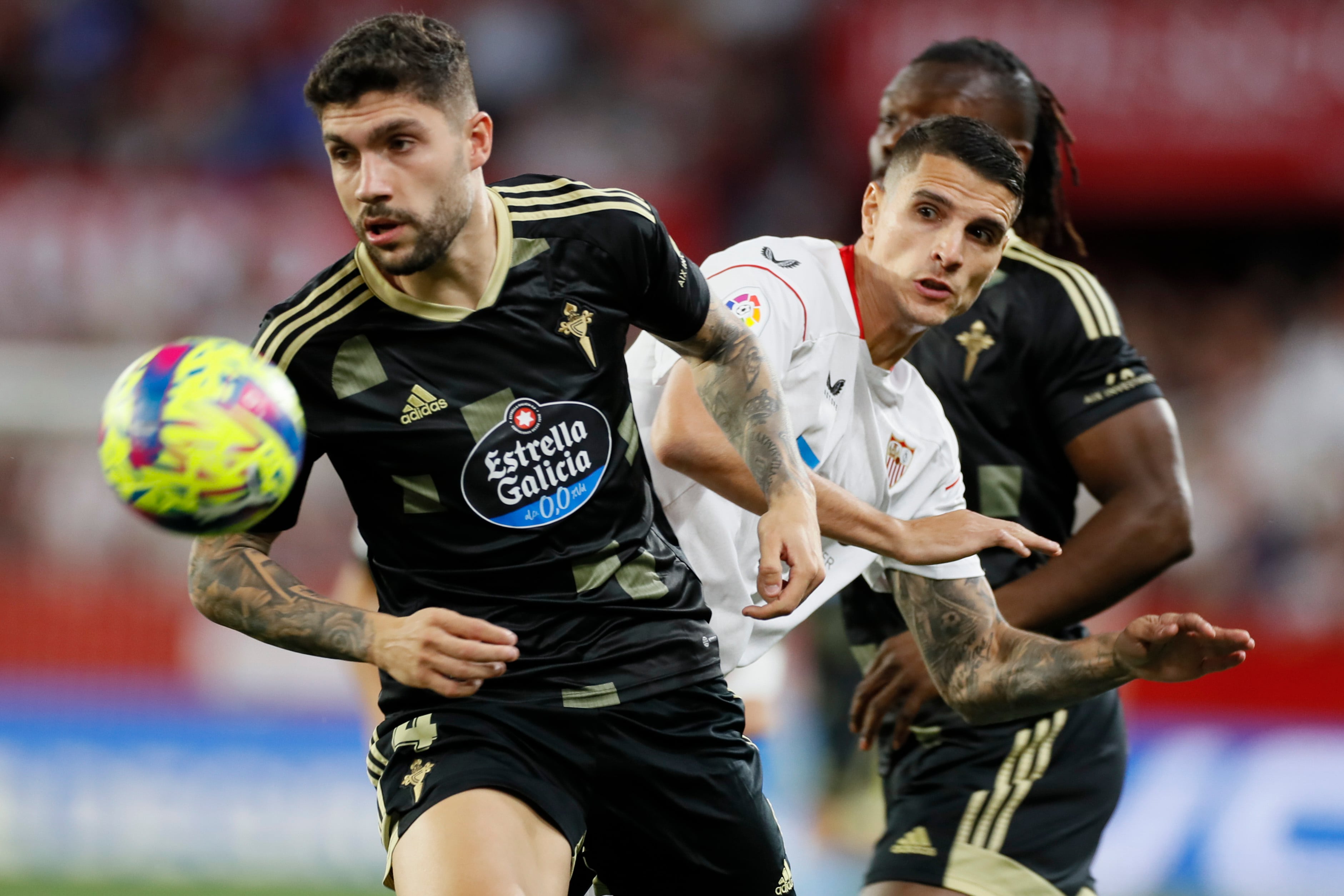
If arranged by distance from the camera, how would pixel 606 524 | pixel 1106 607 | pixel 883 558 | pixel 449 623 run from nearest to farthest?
1. pixel 449 623
2. pixel 606 524
3. pixel 883 558
4. pixel 1106 607

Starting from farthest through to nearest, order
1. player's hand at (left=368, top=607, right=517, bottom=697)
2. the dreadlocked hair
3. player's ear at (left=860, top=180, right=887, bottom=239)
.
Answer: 1. the dreadlocked hair
2. player's ear at (left=860, top=180, right=887, bottom=239)
3. player's hand at (left=368, top=607, right=517, bottom=697)

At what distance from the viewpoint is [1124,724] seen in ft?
15.6

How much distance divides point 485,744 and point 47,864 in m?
5.46

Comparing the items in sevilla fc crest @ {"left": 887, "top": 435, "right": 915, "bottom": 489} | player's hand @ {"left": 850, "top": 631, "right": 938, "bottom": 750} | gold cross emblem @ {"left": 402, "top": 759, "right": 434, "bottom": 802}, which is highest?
Result: sevilla fc crest @ {"left": 887, "top": 435, "right": 915, "bottom": 489}

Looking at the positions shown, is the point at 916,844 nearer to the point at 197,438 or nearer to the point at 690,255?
the point at 197,438

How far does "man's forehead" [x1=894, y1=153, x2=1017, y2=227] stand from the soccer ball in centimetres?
172

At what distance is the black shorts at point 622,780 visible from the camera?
3305 millimetres

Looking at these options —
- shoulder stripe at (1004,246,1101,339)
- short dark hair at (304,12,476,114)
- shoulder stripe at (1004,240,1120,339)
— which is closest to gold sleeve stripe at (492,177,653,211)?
short dark hair at (304,12,476,114)

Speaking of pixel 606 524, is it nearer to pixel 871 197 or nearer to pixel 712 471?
pixel 712 471

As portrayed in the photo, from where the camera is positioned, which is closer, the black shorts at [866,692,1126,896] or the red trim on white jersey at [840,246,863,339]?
the red trim on white jersey at [840,246,863,339]

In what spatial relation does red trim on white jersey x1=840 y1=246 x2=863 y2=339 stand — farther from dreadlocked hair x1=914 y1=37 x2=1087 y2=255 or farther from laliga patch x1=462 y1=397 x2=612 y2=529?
dreadlocked hair x1=914 y1=37 x2=1087 y2=255

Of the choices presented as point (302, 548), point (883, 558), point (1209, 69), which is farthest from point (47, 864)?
point (1209, 69)

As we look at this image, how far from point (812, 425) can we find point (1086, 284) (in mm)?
1119

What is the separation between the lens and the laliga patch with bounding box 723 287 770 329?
390 cm
